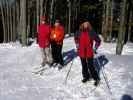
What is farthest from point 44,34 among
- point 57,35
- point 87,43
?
point 87,43

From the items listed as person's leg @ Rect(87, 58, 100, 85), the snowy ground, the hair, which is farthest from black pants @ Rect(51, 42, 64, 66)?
person's leg @ Rect(87, 58, 100, 85)

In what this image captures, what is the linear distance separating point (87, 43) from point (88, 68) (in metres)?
0.89

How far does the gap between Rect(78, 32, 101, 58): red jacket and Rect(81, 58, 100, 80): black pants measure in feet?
0.56

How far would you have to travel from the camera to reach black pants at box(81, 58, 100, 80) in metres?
14.6

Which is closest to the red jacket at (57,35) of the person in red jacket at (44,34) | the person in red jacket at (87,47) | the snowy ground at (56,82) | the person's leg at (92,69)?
the person in red jacket at (44,34)

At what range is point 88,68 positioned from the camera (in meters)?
14.9

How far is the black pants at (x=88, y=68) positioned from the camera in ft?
47.9

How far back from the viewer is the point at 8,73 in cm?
1714

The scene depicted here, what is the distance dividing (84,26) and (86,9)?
107ft

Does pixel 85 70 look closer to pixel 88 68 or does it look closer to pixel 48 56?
pixel 88 68

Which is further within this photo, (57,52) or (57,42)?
(57,52)

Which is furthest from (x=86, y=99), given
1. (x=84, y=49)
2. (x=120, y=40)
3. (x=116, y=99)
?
(x=120, y=40)

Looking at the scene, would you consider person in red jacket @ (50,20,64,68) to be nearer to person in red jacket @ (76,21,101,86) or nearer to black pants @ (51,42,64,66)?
black pants @ (51,42,64,66)

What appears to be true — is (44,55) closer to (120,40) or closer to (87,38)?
(87,38)
